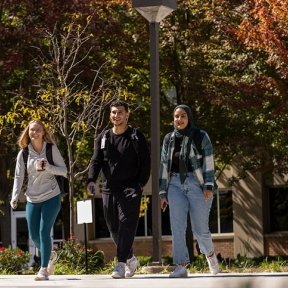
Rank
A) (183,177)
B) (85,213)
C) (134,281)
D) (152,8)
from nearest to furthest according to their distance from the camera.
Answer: (134,281)
(183,177)
(152,8)
(85,213)

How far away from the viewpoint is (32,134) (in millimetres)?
11281

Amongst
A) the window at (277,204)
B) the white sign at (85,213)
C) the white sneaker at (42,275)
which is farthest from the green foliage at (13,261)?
the window at (277,204)

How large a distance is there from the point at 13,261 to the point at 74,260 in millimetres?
1074

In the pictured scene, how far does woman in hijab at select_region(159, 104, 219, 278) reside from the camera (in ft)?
34.9

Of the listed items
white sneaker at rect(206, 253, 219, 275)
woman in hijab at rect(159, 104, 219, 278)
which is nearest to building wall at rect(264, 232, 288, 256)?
white sneaker at rect(206, 253, 219, 275)

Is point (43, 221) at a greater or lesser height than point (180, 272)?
greater

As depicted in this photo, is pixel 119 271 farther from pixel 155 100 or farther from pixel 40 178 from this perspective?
pixel 155 100

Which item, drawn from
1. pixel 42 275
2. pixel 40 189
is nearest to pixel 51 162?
pixel 40 189

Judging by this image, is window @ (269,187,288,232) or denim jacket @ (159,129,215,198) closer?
denim jacket @ (159,129,215,198)

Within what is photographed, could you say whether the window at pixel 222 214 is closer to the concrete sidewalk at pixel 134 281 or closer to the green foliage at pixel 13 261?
the green foliage at pixel 13 261

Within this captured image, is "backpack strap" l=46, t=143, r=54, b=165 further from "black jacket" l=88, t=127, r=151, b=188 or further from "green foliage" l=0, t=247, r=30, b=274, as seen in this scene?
"green foliage" l=0, t=247, r=30, b=274

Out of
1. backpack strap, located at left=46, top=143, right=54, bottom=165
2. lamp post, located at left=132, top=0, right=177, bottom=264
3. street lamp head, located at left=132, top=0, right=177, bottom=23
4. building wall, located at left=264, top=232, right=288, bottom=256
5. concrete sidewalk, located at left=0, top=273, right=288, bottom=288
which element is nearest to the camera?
concrete sidewalk, located at left=0, top=273, right=288, bottom=288

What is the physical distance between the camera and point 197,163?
35.0 feet

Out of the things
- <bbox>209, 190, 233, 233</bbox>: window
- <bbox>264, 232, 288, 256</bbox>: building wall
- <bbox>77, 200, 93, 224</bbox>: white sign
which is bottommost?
<bbox>264, 232, 288, 256</bbox>: building wall
